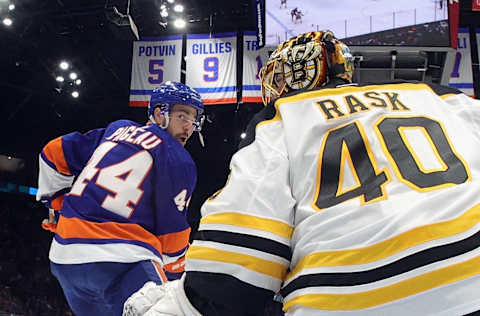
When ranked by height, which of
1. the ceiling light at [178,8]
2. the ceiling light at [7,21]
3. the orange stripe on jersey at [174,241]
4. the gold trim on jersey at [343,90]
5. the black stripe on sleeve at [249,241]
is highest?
the ceiling light at [178,8]

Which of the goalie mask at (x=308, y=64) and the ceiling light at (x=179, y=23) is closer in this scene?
the goalie mask at (x=308, y=64)

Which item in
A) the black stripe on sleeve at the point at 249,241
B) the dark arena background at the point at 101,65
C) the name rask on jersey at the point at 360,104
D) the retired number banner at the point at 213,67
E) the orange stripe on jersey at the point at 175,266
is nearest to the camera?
the black stripe on sleeve at the point at 249,241

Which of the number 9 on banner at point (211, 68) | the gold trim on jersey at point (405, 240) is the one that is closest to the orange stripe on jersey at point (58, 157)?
the gold trim on jersey at point (405, 240)

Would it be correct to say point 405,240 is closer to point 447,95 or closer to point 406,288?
point 406,288

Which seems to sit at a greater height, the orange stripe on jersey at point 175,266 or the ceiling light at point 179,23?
the ceiling light at point 179,23

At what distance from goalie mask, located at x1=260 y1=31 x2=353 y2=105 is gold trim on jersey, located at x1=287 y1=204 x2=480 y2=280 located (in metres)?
0.65

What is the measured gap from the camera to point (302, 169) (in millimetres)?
1061

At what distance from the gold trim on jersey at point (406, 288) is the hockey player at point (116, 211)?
1.42 metres

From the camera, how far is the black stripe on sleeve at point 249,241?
0.95 metres

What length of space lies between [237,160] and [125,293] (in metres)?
1.33

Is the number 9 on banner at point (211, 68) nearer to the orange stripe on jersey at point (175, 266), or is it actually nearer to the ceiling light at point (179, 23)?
the ceiling light at point (179, 23)

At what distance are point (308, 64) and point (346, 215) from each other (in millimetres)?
639

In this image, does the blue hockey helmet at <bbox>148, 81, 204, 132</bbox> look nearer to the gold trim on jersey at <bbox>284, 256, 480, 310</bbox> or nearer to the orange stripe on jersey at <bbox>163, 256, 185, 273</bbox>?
the orange stripe on jersey at <bbox>163, 256, 185, 273</bbox>

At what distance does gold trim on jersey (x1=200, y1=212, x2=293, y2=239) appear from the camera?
3.18 feet
